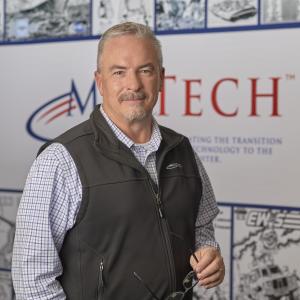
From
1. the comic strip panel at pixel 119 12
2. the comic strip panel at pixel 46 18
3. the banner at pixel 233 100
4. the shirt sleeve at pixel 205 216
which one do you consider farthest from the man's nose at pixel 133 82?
the comic strip panel at pixel 46 18

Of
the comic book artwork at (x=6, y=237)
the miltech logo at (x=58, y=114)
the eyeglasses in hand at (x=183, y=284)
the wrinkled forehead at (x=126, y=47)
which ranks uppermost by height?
the wrinkled forehead at (x=126, y=47)

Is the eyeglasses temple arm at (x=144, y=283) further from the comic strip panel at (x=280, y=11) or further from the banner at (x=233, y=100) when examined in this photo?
the comic strip panel at (x=280, y=11)

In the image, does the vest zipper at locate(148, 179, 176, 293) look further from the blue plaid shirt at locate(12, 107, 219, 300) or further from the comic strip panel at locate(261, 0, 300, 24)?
the comic strip panel at locate(261, 0, 300, 24)

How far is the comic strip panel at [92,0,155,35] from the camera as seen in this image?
2.34 metres

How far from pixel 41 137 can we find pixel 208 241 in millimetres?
1288

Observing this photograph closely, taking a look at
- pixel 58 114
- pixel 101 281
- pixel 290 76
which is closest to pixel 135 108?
pixel 101 281

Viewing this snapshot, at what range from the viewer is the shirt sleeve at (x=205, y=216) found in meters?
1.47

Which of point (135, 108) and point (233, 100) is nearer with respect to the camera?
point (135, 108)

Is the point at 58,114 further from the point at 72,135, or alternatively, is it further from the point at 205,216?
the point at 72,135

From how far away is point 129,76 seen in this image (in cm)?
125

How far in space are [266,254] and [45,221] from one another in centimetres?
120

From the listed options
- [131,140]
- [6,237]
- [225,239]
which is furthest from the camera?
[6,237]

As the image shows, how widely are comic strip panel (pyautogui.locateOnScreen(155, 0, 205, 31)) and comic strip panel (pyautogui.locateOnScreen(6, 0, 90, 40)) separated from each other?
319 mm

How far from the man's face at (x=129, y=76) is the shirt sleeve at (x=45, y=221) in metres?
0.16
